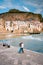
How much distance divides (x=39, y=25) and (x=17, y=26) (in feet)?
73.6

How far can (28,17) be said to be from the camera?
125 meters

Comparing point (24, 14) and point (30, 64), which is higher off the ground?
point (24, 14)

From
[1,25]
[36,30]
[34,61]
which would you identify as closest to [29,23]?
[36,30]

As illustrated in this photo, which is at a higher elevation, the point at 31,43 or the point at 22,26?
the point at 22,26

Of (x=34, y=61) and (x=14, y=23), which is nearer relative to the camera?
(x=34, y=61)

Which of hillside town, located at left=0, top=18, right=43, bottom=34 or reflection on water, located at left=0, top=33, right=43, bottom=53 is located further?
hillside town, located at left=0, top=18, right=43, bottom=34

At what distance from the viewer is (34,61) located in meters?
10.4

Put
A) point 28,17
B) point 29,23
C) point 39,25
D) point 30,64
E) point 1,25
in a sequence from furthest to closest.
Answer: point 28,17, point 39,25, point 29,23, point 1,25, point 30,64

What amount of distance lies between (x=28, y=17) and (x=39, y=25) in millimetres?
24998

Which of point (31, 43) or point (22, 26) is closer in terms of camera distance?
point (31, 43)

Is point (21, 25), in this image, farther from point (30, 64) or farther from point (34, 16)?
point (30, 64)

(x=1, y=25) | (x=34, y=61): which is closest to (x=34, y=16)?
(x=1, y=25)

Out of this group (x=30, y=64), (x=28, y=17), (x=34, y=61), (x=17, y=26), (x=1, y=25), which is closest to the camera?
(x=30, y=64)

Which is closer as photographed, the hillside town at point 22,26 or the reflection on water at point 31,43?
the reflection on water at point 31,43
